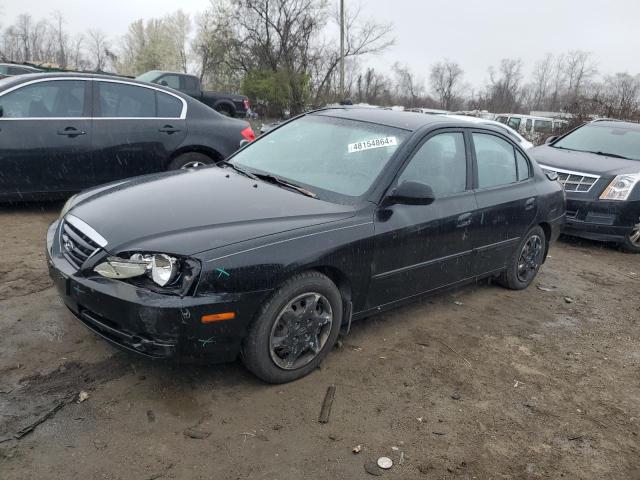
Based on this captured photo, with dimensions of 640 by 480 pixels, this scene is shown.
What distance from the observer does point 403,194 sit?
11.4ft

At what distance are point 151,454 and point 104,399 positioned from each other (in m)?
0.55

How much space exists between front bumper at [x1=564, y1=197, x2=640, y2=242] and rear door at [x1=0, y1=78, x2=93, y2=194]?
6216 millimetres

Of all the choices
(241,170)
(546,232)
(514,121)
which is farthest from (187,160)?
(514,121)

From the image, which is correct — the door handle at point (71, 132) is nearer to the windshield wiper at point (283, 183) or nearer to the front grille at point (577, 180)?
the windshield wiper at point (283, 183)

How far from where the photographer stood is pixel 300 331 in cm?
320

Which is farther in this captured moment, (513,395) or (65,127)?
(65,127)

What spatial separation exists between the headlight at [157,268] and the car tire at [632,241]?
660 centimetres

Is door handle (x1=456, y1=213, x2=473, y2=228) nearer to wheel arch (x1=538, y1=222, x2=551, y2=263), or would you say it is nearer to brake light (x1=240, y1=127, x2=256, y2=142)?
wheel arch (x1=538, y1=222, x2=551, y2=263)

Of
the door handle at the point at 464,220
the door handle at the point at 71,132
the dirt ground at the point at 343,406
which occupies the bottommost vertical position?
the dirt ground at the point at 343,406

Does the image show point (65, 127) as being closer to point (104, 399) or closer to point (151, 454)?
point (104, 399)

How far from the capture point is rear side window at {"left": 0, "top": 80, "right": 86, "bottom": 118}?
18.5 ft

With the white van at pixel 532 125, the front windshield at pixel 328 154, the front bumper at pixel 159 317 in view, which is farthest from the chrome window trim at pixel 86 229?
the white van at pixel 532 125

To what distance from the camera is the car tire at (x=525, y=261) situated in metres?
5.09

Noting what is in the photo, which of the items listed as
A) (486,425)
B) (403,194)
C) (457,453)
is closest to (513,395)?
(486,425)
